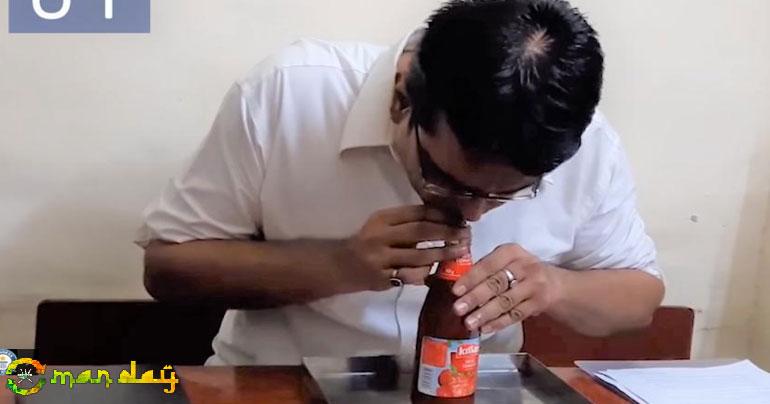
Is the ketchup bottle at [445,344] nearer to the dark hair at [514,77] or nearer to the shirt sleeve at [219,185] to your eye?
the dark hair at [514,77]

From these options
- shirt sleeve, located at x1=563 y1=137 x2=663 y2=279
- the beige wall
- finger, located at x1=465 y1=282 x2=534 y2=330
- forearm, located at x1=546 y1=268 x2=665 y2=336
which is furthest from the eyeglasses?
the beige wall

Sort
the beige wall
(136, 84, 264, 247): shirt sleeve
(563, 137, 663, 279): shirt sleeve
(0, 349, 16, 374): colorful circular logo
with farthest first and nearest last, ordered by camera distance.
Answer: the beige wall, (563, 137, 663, 279): shirt sleeve, (136, 84, 264, 247): shirt sleeve, (0, 349, 16, 374): colorful circular logo

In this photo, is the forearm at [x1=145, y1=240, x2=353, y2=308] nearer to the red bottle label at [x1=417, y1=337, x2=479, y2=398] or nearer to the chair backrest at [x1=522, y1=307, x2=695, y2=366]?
the red bottle label at [x1=417, y1=337, x2=479, y2=398]

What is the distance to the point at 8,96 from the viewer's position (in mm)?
1498

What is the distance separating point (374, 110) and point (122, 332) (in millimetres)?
585

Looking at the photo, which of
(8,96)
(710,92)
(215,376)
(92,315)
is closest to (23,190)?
(8,96)

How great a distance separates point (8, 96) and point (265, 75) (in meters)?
0.55

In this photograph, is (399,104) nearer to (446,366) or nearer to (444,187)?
(444,187)

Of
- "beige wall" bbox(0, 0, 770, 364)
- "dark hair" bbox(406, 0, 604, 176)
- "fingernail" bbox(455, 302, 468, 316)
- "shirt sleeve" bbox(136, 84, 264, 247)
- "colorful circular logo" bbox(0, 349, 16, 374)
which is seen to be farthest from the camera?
"beige wall" bbox(0, 0, 770, 364)

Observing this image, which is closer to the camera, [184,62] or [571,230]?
[571,230]

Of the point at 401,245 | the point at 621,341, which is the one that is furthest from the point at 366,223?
the point at 621,341

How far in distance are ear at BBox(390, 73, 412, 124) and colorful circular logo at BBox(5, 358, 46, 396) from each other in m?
0.48

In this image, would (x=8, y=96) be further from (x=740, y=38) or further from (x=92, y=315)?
(x=740, y=38)

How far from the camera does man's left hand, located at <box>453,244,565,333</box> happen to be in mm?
930
